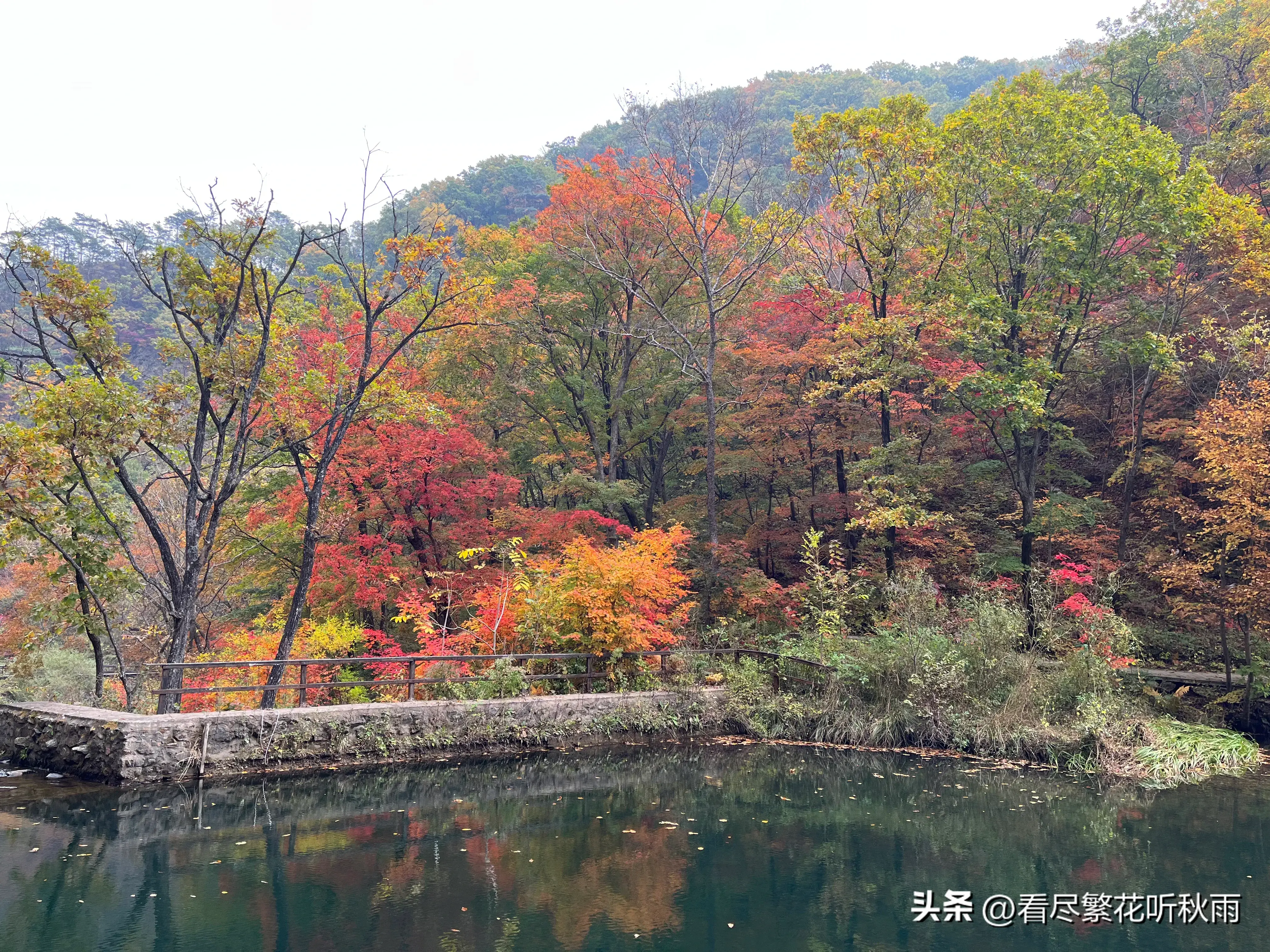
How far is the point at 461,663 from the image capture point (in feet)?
45.0

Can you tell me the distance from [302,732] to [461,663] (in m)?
3.11

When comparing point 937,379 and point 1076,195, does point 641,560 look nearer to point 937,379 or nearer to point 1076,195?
point 937,379

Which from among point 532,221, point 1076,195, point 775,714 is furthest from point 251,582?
point 1076,195

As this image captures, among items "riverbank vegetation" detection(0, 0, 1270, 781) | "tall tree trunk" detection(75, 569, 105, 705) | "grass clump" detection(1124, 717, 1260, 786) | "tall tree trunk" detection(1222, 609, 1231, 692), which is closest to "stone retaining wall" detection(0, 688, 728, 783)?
"riverbank vegetation" detection(0, 0, 1270, 781)

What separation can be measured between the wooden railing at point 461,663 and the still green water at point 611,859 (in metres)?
1.42

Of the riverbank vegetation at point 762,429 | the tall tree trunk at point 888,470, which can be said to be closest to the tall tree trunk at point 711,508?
the riverbank vegetation at point 762,429

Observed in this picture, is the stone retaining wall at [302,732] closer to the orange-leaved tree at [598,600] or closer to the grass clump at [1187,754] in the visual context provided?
the orange-leaved tree at [598,600]

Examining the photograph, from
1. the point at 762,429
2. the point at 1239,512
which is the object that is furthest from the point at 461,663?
the point at 1239,512

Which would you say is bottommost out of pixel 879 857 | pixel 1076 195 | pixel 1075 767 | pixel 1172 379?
pixel 1075 767

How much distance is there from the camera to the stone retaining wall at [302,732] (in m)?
10.1

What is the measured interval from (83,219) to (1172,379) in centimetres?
7591

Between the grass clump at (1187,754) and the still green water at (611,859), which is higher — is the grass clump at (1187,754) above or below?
below

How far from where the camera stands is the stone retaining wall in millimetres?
10148

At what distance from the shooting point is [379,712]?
11695 mm
